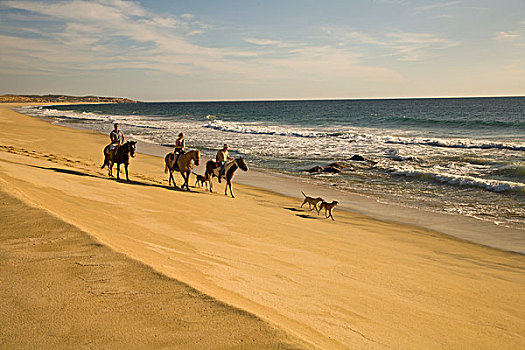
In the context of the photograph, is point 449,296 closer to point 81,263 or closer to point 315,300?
point 315,300

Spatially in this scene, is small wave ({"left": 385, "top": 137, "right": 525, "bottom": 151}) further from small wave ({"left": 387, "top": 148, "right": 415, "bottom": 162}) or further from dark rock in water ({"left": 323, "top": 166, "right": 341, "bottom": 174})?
dark rock in water ({"left": 323, "top": 166, "right": 341, "bottom": 174})

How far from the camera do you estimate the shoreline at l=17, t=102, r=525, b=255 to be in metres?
9.10

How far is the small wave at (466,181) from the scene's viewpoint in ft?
47.1

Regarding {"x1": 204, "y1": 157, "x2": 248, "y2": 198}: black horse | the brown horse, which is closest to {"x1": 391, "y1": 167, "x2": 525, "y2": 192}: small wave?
{"x1": 204, "y1": 157, "x2": 248, "y2": 198}: black horse

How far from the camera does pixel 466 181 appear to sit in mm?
15578

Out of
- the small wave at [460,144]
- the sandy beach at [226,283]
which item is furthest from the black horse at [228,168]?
the small wave at [460,144]

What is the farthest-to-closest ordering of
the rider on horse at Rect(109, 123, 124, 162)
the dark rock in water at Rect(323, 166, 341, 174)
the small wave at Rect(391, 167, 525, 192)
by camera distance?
the dark rock in water at Rect(323, 166, 341, 174), the small wave at Rect(391, 167, 525, 192), the rider on horse at Rect(109, 123, 124, 162)

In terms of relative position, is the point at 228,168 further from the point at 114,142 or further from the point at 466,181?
the point at 466,181

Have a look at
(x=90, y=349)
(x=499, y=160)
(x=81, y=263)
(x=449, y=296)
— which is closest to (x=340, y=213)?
(x=449, y=296)

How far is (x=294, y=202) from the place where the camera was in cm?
1268

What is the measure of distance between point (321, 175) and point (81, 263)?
15554 millimetres

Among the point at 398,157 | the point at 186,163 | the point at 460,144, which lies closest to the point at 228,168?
the point at 186,163

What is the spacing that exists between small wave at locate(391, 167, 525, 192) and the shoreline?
4.73m

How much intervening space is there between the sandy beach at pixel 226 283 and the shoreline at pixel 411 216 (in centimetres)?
91
